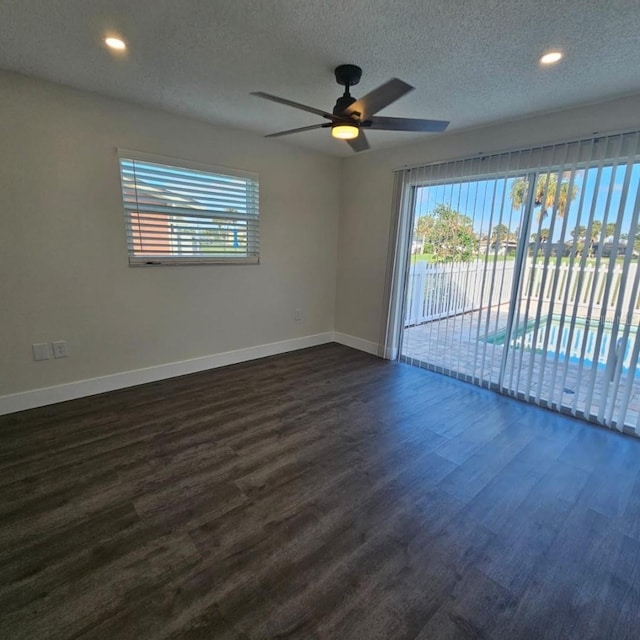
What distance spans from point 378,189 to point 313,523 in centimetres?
363

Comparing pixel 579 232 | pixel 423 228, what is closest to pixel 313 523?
pixel 579 232

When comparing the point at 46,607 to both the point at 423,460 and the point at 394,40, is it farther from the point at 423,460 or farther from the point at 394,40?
the point at 394,40

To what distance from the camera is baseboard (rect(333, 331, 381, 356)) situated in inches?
173

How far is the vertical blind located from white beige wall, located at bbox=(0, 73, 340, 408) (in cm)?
189

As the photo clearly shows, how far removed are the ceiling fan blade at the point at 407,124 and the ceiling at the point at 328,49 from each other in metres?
0.36

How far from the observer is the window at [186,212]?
9.93 feet

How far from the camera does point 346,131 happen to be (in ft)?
6.89

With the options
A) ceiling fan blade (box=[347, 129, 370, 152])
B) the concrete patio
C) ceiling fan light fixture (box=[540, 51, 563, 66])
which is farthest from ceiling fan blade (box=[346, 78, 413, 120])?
the concrete patio

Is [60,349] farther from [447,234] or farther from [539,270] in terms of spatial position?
[539,270]

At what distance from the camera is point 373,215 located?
4.21 m

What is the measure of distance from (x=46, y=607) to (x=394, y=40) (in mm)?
3116

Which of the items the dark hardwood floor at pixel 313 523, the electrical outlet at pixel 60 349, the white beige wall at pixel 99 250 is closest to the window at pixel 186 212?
the white beige wall at pixel 99 250

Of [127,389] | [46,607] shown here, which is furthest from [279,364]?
[46,607]

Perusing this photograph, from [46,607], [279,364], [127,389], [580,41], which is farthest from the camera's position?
[279,364]
